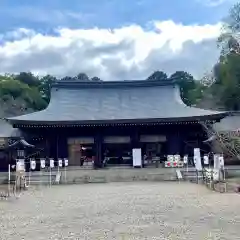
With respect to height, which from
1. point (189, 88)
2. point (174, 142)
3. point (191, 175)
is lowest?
point (191, 175)

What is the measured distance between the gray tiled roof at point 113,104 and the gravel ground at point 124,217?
1380 cm

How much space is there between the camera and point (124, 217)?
10664 millimetres

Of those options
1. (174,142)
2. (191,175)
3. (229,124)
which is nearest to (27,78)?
(174,142)

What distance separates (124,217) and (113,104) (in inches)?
866

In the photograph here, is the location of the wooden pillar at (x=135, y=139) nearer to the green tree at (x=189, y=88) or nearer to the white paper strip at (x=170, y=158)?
the white paper strip at (x=170, y=158)

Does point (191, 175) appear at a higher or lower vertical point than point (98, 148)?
lower

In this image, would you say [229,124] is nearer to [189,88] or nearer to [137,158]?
[137,158]

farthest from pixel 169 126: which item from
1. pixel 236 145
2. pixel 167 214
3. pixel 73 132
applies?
pixel 167 214

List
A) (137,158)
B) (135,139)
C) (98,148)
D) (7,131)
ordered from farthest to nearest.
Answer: (7,131) < (135,139) < (98,148) < (137,158)

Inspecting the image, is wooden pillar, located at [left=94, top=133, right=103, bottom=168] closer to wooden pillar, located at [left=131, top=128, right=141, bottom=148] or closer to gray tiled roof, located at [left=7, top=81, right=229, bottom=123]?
gray tiled roof, located at [left=7, top=81, right=229, bottom=123]

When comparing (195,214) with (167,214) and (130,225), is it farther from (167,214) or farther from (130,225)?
(130,225)

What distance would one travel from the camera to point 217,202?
1330cm

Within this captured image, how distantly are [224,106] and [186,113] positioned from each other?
1700 centimetres

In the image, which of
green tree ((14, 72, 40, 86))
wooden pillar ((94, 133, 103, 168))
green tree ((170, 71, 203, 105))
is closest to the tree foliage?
green tree ((170, 71, 203, 105))
